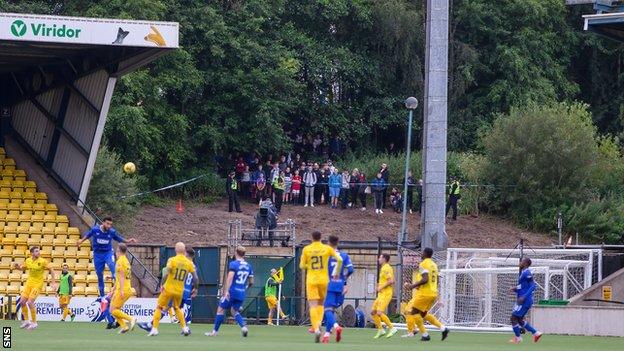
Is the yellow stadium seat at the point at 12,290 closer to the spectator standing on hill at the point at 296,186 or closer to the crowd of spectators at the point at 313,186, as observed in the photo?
the crowd of spectators at the point at 313,186

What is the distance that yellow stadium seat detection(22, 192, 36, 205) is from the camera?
4488 cm

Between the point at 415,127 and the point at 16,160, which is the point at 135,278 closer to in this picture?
the point at 16,160

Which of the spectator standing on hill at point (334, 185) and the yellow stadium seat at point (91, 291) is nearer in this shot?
the yellow stadium seat at point (91, 291)

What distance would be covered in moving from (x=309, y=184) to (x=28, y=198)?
57.9 feet

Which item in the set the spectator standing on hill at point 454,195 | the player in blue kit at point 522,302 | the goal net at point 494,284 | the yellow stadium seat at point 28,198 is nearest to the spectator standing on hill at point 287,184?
the spectator standing on hill at point 454,195

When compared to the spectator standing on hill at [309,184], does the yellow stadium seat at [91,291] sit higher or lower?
lower

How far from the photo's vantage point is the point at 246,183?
6059 cm

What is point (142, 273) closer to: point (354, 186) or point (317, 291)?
point (354, 186)

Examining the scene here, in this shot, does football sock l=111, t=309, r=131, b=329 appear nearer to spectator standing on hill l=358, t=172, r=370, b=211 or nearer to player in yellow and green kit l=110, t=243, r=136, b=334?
player in yellow and green kit l=110, t=243, r=136, b=334

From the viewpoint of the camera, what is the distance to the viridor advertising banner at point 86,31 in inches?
1574

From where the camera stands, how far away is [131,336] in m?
26.4

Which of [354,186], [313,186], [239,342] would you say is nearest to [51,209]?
[313,186]

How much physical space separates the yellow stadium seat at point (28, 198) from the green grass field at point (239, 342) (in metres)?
13.9

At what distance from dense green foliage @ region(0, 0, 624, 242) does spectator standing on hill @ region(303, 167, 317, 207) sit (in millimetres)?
4370
